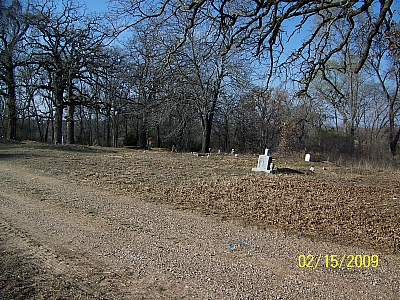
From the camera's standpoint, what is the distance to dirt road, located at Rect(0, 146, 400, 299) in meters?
2.99

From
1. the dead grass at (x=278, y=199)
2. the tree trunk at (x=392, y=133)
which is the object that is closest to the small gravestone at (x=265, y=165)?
the dead grass at (x=278, y=199)

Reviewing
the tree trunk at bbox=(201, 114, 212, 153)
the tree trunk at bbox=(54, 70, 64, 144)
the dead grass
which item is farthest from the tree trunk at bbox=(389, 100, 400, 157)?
the tree trunk at bbox=(54, 70, 64, 144)

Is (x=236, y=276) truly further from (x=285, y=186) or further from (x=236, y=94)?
(x=236, y=94)

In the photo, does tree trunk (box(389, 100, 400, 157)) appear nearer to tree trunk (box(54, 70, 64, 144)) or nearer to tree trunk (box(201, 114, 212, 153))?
tree trunk (box(201, 114, 212, 153))

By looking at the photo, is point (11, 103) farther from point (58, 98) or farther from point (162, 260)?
point (162, 260)

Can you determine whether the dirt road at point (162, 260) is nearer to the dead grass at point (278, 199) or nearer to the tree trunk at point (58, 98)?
the dead grass at point (278, 199)

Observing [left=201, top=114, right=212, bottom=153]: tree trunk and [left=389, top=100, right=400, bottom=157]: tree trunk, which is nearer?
[left=201, top=114, right=212, bottom=153]: tree trunk
